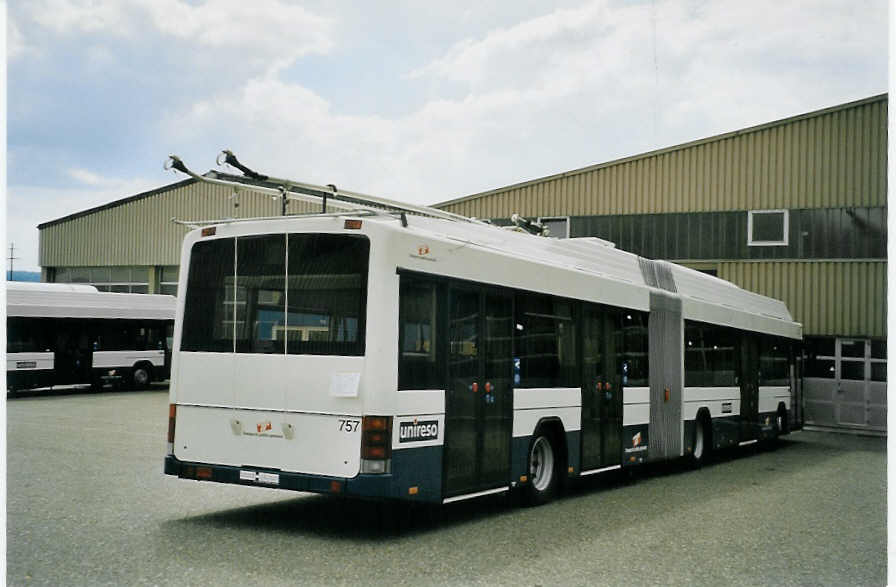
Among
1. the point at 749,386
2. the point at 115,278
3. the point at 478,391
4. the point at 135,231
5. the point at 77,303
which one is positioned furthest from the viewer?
the point at 115,278

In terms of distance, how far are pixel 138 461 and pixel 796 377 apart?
1428cm

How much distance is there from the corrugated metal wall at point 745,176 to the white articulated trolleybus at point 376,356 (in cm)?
1590

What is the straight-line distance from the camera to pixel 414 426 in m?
9.13

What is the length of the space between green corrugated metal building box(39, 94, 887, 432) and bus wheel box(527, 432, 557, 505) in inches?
591

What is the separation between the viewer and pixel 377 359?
28.9 ft

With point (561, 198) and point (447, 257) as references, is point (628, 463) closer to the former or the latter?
point (447, 257)

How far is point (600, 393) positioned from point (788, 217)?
1591cm

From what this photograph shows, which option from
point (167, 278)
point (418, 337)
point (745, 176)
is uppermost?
point (745, 176)

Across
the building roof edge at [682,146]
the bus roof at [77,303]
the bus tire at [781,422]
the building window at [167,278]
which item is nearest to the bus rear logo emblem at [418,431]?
the bus tire at [781,422]

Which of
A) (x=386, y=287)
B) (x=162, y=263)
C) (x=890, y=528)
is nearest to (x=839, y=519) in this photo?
(x=890, y=528)

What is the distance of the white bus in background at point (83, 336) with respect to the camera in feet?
93.6

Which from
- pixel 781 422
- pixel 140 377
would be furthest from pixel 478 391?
pixel 140 377

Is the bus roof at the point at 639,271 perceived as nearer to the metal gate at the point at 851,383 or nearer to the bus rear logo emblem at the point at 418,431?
the bus rear logo emblem at the point at 418,431

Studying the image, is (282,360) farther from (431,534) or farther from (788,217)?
(788,217)
